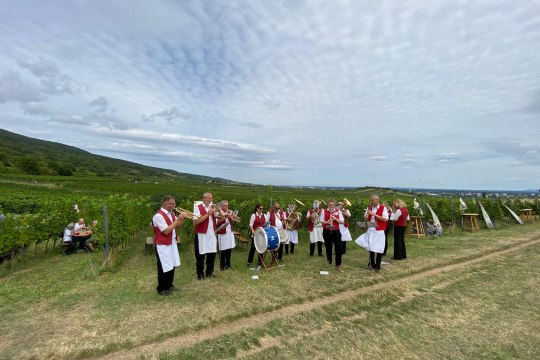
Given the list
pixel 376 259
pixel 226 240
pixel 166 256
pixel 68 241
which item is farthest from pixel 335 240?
pixel 68 241

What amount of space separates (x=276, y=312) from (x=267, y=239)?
2715 millimetres

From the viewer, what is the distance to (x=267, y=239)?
27.8 ft

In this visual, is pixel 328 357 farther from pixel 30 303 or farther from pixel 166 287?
pixel 30 303

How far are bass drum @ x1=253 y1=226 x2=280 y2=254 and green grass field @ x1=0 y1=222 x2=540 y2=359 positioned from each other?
0.69 metres

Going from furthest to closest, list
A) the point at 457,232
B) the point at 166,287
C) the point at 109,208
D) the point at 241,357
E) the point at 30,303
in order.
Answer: the point at 457,232 < the point at 109,208 < the point at 166,287 < the point at 30,303 < the point at 241,357

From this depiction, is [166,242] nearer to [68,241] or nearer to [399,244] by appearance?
[68,241]

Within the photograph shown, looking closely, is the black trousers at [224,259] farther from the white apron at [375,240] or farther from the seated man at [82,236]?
the seated man at [82,236]

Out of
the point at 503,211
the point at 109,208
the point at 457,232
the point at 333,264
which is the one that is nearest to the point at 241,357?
the point at 333,264

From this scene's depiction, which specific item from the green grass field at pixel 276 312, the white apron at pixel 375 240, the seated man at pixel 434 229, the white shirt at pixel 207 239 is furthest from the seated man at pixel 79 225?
the seated man at pixel 434 229

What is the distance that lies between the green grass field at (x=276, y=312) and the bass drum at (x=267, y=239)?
0.69m

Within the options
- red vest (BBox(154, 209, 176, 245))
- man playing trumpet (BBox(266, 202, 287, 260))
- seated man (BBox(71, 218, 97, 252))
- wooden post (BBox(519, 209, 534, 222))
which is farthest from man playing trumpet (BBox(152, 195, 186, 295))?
wooden post (BBox(519, 209, 534, 222))

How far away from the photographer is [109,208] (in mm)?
10375

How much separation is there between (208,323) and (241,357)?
1168mm

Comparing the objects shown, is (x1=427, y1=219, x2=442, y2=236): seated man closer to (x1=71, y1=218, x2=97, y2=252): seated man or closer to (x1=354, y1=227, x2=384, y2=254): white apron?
(x1=354, y1=227, x2=384, y2=254): white apron
